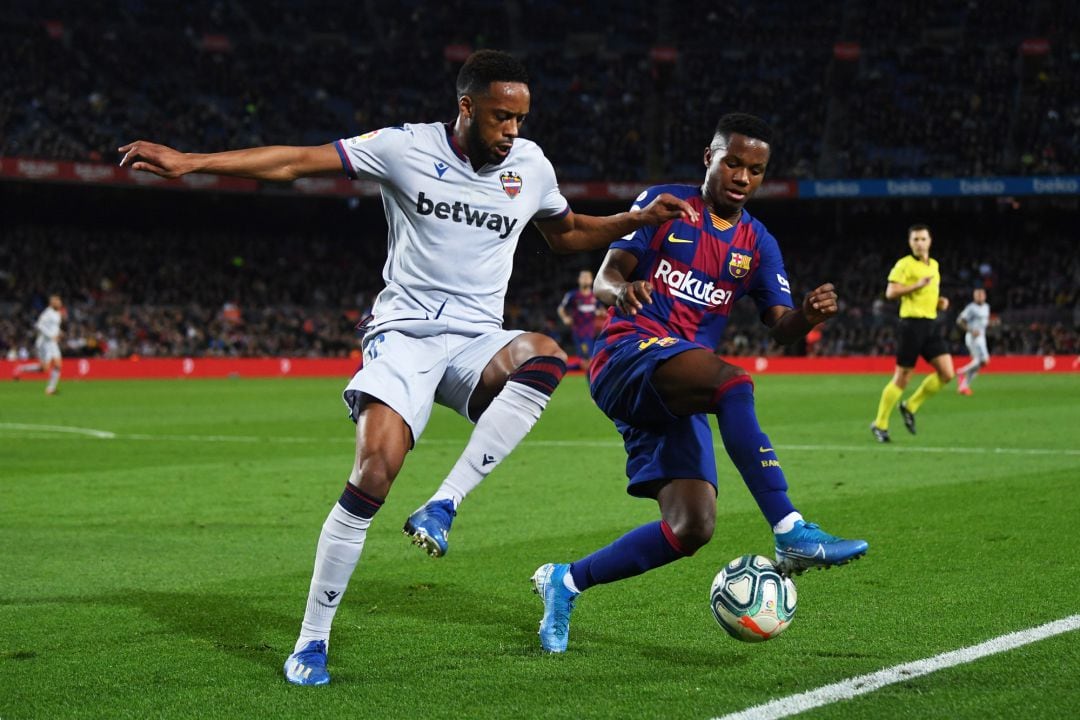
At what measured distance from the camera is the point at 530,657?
15.7 ft

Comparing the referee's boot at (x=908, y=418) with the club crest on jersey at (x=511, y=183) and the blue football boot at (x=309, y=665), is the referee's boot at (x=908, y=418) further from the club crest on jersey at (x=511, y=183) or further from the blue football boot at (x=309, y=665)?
the blue football boot at (x=309, y=665)

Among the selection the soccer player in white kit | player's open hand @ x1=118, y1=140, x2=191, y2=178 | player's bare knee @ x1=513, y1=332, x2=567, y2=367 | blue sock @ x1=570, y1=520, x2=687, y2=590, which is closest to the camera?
player's open hand @ x1=118, y1=140, x2=191, y2=178

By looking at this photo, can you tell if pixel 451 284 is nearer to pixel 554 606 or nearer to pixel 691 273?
pixel 691 273

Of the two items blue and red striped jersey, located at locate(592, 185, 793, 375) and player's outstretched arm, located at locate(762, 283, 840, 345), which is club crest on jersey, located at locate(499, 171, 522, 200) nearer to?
blue and red striped jersey, located at locate(592, 185, 793, 375)

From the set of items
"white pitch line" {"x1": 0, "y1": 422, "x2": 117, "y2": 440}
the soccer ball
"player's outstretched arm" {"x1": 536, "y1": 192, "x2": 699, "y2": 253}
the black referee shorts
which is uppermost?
"player's outstretched arm" {"x1": 536, "y1": 192, "x2": 699, "y2": 253}

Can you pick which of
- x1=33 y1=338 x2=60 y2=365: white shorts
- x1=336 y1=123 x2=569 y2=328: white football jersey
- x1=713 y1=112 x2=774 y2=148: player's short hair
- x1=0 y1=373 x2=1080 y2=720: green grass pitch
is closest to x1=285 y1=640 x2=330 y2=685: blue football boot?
x1=0 y1=373 x2=1080 y2=720: green grass pitch

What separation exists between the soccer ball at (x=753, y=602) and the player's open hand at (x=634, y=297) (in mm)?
1049

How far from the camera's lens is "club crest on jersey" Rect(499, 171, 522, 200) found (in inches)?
203

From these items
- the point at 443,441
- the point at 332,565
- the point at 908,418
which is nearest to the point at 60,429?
the point at 443,441

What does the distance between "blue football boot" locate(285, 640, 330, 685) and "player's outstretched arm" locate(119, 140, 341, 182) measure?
66.9 inches

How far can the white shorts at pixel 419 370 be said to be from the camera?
4797mm

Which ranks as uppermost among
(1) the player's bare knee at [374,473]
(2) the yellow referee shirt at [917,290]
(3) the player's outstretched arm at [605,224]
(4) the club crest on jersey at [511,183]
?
(4) the club crest on jersey at [511,183]

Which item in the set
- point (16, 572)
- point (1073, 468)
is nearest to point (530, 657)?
point (16, 572)

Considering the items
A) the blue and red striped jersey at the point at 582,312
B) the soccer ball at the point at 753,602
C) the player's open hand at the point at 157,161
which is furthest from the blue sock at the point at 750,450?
the blue and red striped jersey at the point at 582,312
